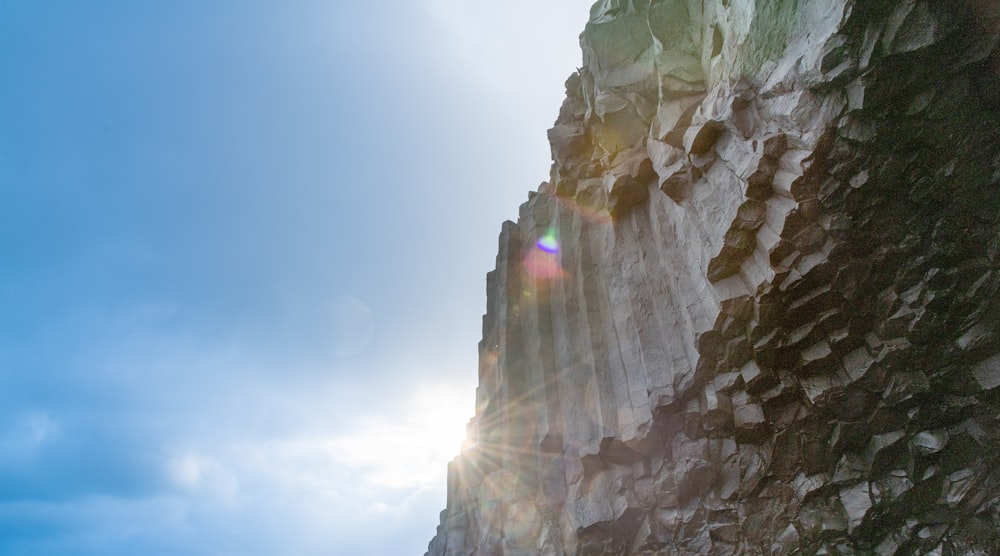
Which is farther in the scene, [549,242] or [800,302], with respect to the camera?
[549,242]

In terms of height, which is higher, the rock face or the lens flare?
the lens flare

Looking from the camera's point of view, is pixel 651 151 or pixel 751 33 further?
pixel 651 151

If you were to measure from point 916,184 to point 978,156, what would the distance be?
123cm

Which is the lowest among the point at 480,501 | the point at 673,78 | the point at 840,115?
the point at 480,501

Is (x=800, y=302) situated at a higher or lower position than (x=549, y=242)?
lower

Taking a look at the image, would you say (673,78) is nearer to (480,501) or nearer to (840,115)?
(840,115)

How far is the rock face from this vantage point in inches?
416

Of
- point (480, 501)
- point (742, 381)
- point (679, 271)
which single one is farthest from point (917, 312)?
point (480, 501)

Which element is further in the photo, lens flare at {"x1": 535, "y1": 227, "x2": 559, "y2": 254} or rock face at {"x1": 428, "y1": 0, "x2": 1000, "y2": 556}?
lens flare at {"x1": 535, "y1": 227, "x2": 559, "y2": 254}

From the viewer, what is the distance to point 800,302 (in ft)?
40.1

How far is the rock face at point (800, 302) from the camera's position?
10562 millimetres

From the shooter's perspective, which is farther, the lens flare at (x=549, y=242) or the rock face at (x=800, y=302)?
the lens flare at (x=549, y=242)

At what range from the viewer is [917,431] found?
11.9 m

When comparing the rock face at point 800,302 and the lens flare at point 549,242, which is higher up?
the lens flare at point 549,242
